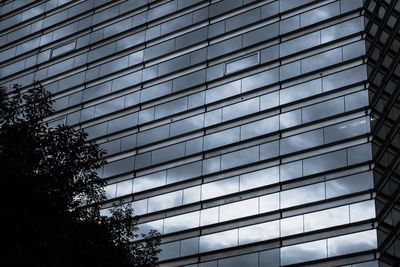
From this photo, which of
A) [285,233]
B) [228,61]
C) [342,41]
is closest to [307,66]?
[342,41]

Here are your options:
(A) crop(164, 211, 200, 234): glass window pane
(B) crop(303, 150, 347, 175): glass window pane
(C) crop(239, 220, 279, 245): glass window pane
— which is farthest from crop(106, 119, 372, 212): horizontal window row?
(C) crop(239, 220, 279, 245): glass window pane

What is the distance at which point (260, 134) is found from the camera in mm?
52781

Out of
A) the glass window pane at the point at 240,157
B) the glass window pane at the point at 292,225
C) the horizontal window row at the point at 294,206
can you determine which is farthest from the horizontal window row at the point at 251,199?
the glass window pane at the point at 240,157

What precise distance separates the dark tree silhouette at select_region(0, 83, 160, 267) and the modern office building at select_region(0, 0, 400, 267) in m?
20.2

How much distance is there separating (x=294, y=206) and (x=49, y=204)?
24.8 meters

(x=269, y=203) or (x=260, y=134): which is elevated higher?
(x=260, y=134)

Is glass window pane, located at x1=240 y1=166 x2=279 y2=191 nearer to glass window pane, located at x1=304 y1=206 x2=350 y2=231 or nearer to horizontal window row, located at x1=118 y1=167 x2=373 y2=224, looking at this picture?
horizontal window row, located at x1=118 y1=167 x2=373 y2=224

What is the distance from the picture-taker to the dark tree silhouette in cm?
2506

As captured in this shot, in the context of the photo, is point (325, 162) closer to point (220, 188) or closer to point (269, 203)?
point (269, 203)

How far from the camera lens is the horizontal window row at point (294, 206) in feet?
153

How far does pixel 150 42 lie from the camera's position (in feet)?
206

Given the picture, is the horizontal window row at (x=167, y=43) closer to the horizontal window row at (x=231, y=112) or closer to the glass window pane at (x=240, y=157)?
the horizontal window row at (x=231, y=112)

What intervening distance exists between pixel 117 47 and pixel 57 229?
40.7m

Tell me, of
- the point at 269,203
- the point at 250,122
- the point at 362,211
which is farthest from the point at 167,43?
the point at 362,211
